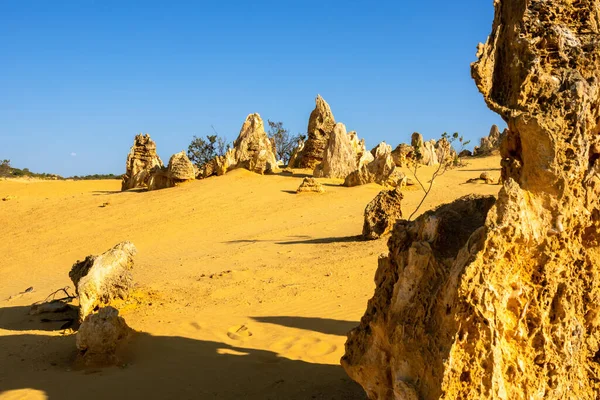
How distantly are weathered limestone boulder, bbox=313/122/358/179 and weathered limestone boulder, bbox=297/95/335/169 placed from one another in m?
Result: 2.30

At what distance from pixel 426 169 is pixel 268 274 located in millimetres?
17196

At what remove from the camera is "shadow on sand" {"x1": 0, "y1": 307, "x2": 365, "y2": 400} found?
514 centimetres

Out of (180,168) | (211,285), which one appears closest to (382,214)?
(211,285)

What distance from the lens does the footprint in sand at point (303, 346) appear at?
20.0ft

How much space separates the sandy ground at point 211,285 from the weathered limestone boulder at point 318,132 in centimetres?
334

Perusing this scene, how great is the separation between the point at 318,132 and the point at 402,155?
4.02 metres

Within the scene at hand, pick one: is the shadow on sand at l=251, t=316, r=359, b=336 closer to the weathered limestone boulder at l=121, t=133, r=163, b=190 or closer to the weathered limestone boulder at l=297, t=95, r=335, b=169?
the weathered limestone boulder at l=297, t=95, r=335, b=169

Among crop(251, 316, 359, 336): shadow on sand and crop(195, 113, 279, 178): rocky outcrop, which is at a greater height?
crop(195, 113, 279, 178): rocky outcrop

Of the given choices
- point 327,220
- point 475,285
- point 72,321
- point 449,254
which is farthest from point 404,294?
point 327,220

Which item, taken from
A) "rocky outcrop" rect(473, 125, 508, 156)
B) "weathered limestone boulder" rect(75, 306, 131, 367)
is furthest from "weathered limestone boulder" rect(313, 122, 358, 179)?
"weathered limestone boulder" rect(75, 306, 131, 367)

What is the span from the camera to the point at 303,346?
633cm

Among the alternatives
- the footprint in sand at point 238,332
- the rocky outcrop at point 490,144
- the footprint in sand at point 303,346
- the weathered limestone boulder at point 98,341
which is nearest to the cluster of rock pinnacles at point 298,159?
the rocky outcrop at point 490,144

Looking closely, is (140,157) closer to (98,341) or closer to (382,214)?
(382,214)

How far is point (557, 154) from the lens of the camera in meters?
3.50
